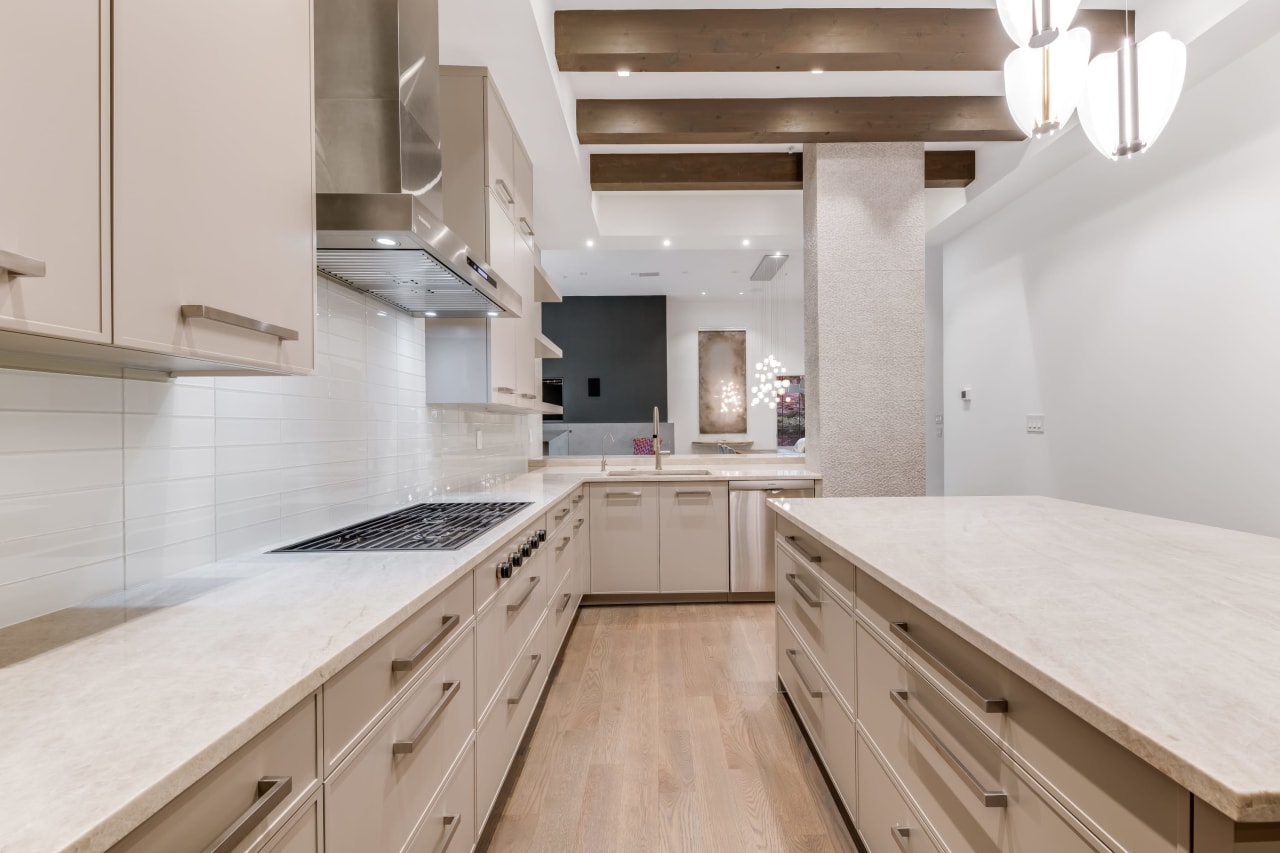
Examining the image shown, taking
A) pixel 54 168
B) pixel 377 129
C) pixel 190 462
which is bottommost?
pixel 190 462

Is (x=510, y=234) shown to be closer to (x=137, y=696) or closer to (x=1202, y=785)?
(x=137, y=696)

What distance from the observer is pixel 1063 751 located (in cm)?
76

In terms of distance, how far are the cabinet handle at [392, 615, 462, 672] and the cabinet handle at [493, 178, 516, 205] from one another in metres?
1.87

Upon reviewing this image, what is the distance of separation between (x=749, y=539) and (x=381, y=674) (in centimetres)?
311

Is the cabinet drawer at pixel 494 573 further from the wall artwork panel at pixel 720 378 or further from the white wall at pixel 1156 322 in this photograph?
the wall artwork panel at pixel 720 378

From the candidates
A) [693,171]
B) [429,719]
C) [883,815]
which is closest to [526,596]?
[429,719]

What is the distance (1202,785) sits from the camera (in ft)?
1.72

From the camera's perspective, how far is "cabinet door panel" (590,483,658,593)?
3826 mm

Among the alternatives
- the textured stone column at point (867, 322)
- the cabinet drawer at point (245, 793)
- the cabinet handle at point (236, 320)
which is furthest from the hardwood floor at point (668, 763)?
the cabinet handle at point (236, 320)

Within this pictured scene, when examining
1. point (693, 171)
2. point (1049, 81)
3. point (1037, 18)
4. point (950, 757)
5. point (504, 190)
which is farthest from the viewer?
point (693, 171)

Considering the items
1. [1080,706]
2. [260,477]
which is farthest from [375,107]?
[1080,706]

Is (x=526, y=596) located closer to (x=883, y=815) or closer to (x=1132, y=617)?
(x=883, y=815)

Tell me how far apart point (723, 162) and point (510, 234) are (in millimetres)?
1923

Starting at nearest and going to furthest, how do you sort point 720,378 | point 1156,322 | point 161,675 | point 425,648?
point 161,675 < point 425,648 < point 1156,322 < point 720,378
